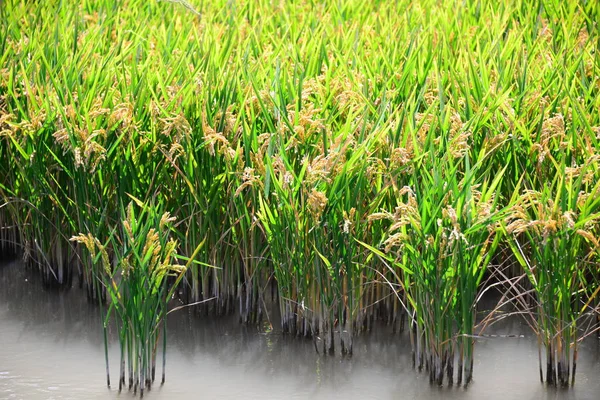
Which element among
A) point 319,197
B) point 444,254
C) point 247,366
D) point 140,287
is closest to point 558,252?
point 444,254

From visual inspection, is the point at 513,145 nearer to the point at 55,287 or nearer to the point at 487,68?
the point at 487,68

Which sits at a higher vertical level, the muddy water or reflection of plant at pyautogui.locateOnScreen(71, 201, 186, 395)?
reflection of plant at pyautogui.locateOnScreen(71, 201, 186, 395)

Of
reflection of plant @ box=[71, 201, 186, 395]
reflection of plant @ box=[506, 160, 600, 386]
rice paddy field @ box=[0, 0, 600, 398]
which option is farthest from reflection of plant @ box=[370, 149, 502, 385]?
reflection of plant @ box=[71, 201, 186, 395]

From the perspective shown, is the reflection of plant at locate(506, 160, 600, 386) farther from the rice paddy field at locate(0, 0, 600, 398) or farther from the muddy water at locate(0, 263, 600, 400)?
the muddy water at locate(0, 263, 600, 400)

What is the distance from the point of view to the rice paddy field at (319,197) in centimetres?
255

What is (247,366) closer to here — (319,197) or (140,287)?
(140,287)

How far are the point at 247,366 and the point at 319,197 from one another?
60 cm

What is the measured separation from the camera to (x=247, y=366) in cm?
279

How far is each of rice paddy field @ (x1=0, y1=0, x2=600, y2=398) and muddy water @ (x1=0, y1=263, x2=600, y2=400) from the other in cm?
2

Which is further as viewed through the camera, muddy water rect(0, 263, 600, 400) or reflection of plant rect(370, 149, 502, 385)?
muddy water rect(0, 263, 600, 400)

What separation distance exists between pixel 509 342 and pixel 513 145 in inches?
24.4

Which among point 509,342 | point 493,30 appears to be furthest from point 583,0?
point 509,342

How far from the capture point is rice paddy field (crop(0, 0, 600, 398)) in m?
2.55

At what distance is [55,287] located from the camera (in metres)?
3.33
